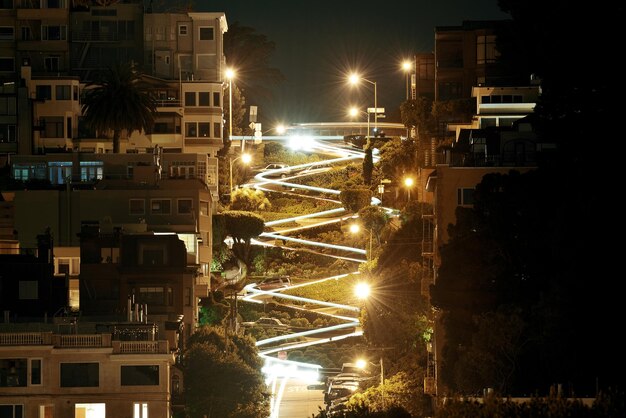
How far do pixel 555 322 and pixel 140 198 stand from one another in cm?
4177

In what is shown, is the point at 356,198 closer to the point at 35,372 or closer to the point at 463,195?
the point at 463,195

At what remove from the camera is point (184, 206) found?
11450 centimetres

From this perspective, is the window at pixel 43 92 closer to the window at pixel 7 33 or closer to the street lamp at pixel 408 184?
the window at pixel 7 33

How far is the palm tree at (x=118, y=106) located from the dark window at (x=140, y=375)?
40.5m

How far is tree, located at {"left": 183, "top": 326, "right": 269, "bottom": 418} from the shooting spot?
90.8 meters

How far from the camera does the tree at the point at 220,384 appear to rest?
298 feet

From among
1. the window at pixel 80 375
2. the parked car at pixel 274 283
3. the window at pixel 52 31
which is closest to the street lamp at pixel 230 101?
the window at pixel 52 31

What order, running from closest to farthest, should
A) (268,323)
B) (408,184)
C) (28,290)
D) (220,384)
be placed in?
(220,384)
(28,290)
(268,323)
(408,184)

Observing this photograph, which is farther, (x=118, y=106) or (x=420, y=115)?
(x=420, y=115)

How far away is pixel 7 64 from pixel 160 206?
26429mm

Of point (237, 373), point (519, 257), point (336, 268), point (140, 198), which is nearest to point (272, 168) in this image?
point (336, 268)

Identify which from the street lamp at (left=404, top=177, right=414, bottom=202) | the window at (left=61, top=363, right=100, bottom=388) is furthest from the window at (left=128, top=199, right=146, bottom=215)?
the window at (left=61, top=363, right=100, bottom=388)

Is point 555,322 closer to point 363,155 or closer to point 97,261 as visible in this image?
point 97,261

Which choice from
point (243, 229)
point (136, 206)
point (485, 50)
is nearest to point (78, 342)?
point (136, 206)
